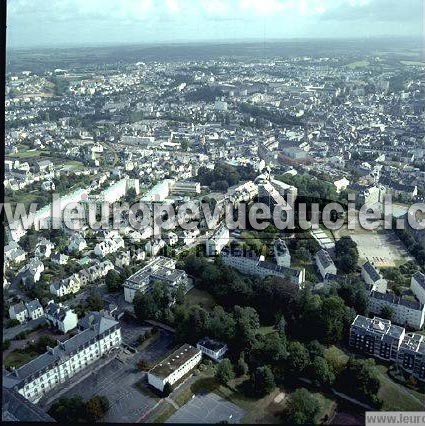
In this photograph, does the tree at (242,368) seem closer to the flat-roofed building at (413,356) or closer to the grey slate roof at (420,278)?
the flat-roofed building at (413,356)

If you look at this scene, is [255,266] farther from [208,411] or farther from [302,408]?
[302,408]

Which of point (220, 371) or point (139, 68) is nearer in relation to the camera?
point (220, 371)

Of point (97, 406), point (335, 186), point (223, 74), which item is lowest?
point (97, 406)

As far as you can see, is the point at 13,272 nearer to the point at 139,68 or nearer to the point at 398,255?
the point at 398,255

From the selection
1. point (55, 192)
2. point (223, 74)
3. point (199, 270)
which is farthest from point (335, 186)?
point (223, 74)

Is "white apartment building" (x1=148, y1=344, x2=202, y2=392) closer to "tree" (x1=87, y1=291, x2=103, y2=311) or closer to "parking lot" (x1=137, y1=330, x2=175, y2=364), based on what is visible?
"parking lot" (x1=137, y1=330, x2=175, y2=364)
